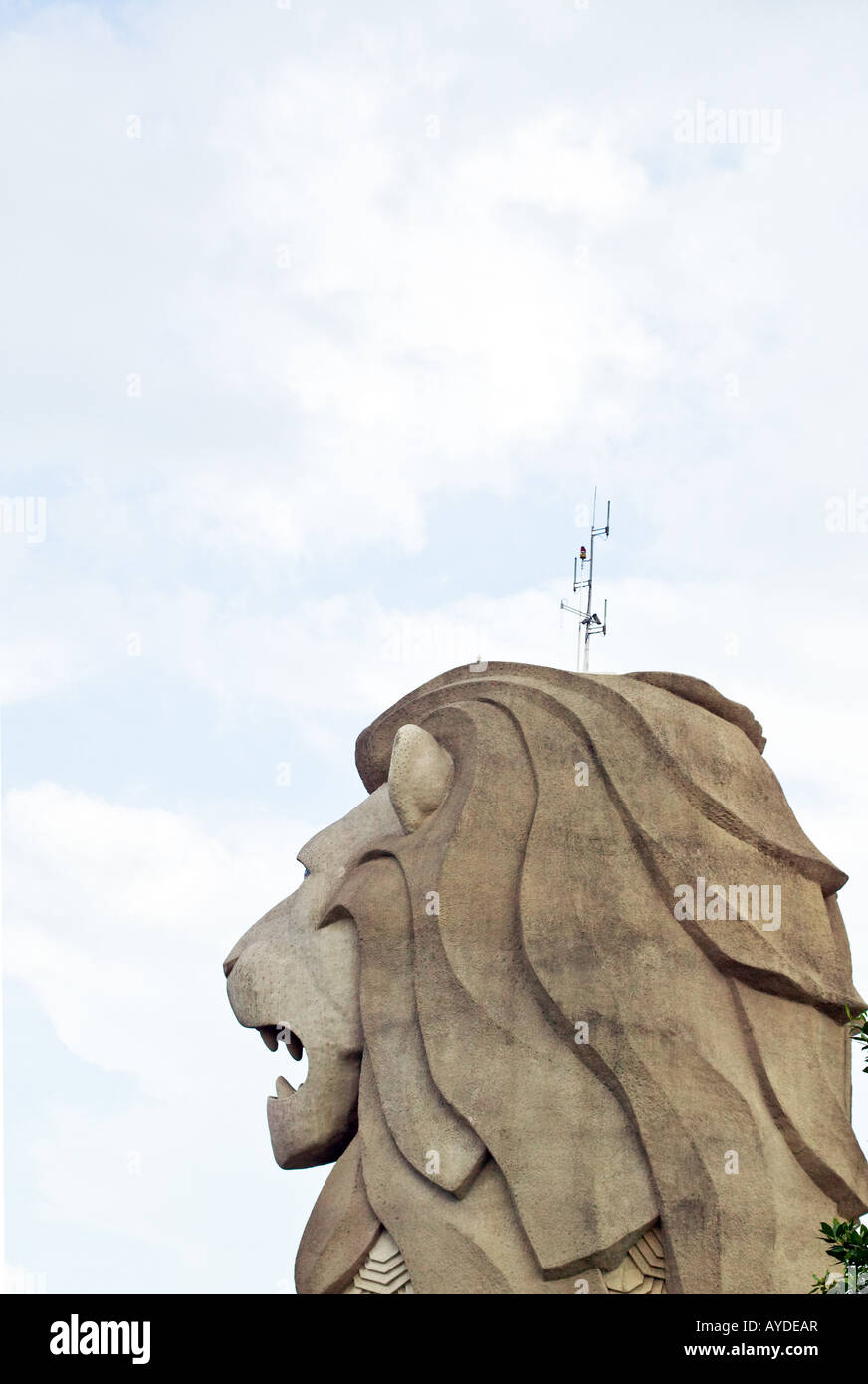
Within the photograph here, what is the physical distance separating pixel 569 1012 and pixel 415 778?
1650 mm

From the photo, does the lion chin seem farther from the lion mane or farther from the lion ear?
the lion ear

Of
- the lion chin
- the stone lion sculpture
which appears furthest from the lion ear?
the lion chin

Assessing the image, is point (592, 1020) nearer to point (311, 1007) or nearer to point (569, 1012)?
point (569, 1012)

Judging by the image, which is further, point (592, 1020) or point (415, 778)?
point (415, 778)

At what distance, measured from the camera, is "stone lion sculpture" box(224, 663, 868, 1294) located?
10211 millimetres

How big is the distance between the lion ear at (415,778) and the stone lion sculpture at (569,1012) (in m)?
0.01

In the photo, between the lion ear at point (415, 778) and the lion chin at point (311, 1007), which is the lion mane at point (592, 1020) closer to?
the lion ear at point (415, 778)

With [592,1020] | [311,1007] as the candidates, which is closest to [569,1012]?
[592,1020]

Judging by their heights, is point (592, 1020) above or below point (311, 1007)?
below

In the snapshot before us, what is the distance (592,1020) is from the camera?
10508 millimetres

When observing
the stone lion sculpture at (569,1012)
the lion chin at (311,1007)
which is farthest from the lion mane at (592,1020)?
A: the lion chin at (311,1007)

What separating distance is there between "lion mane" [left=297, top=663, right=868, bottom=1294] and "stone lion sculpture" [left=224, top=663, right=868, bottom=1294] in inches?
0.5

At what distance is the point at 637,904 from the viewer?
10.7 metres
